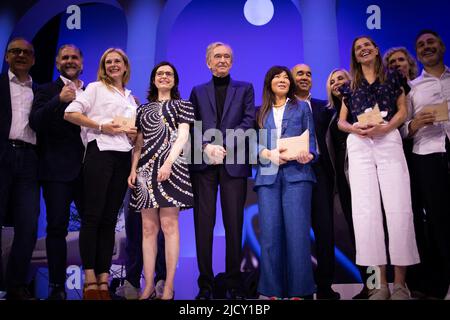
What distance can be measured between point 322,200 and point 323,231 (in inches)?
9.2

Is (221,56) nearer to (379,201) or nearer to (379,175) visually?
(379,175)

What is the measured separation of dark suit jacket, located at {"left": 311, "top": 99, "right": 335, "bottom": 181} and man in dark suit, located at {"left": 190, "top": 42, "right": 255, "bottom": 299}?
0.57 m

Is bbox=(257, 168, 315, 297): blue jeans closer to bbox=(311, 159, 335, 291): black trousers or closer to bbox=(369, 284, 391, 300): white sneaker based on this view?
bbox=(311, 159, 335, 291): black trousers

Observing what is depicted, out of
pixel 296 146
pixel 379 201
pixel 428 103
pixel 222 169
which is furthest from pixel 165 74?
pixel 428 103

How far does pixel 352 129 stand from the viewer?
3.45 meters

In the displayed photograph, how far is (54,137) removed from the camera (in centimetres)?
365

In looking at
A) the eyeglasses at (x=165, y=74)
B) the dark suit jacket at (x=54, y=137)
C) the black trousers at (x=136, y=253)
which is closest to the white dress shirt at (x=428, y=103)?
the eyeglasses at (x=165, y=74)

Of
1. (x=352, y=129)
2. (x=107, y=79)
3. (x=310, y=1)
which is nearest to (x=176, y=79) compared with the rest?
(x=107, y=79)

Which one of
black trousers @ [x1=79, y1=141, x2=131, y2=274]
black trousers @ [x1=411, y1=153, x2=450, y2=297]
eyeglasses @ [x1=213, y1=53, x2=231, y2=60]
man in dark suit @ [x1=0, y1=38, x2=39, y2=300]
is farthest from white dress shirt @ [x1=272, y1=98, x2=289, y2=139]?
man in dark suit @ [x1=0, y1=38, x2=39, y2=300]

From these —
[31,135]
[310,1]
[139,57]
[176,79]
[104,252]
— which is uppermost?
[310,1]

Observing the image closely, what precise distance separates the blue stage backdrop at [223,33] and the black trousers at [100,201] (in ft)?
2.45

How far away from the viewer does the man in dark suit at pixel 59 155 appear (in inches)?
137
